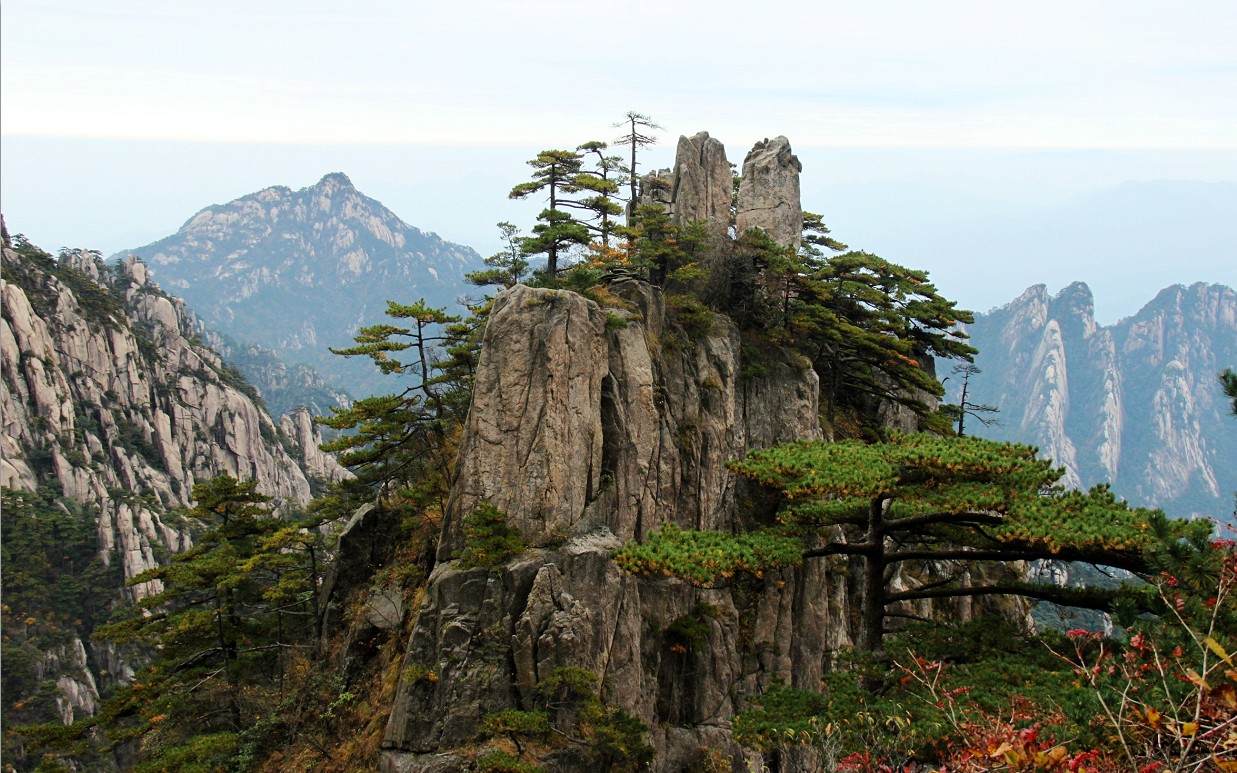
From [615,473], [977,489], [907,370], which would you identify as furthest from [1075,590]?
[907,370]

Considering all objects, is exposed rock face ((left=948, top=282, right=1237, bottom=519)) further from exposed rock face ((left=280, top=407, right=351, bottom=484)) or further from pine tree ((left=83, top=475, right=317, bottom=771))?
pine tree ((left=83, top=475, right=317, bottom=771))

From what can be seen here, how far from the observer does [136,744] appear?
3169cm

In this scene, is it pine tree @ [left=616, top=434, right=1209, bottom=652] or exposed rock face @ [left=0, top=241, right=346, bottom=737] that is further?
exposed rock face @ [left=0, top=241, right=346, bottom=737]

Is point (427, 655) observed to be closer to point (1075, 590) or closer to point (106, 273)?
point (1075, 590)

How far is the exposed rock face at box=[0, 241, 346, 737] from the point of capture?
58.8 meters

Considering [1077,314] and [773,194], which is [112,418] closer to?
[773,194]

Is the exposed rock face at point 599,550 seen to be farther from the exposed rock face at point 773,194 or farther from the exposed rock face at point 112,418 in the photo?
the exposed rock face at point 112,418

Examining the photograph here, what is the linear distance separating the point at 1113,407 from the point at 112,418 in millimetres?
200024

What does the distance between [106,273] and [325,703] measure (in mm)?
93687

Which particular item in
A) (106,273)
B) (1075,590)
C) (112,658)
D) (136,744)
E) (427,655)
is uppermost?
(106,273)

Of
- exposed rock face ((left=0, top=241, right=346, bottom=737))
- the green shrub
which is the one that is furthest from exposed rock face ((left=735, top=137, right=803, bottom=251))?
exposed rock face ((left=0, top=241, right=346, bottom=737))

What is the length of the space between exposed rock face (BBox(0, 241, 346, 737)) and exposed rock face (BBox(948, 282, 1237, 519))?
154 metres

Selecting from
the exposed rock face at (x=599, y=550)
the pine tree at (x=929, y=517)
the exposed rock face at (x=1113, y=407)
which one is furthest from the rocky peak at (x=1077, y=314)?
the pine tree at (x=929, y=517)

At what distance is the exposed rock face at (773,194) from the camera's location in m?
→ 30.7
